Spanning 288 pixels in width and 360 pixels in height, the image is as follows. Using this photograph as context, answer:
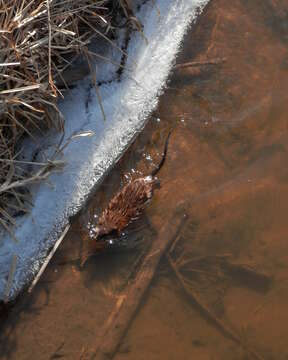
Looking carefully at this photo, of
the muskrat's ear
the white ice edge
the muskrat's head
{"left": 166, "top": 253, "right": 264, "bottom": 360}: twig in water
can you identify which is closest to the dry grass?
the white ice edge

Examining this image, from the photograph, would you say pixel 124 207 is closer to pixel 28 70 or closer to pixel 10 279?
pixel 10 279

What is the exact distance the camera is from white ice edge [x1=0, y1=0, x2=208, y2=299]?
288 centimetres

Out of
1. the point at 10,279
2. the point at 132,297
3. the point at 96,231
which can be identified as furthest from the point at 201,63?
the point at 10,279

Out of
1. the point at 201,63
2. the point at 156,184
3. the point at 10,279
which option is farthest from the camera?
the point at 201,63

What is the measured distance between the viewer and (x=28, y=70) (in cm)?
279

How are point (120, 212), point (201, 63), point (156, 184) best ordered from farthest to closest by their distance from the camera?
1. point (201, 63)
2. point (156, 184)
3. point (120, 212)

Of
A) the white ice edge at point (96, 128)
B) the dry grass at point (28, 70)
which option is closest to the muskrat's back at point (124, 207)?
the white ice edge at point (96, 128)

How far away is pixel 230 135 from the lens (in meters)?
3.22

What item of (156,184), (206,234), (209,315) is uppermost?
(156,184)

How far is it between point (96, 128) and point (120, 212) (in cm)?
43

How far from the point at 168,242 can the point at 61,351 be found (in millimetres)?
628

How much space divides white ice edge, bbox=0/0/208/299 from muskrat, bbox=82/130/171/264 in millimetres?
128

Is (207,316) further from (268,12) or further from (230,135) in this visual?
(268,12)

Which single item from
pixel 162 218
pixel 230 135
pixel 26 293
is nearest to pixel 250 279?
pixel 162 218
